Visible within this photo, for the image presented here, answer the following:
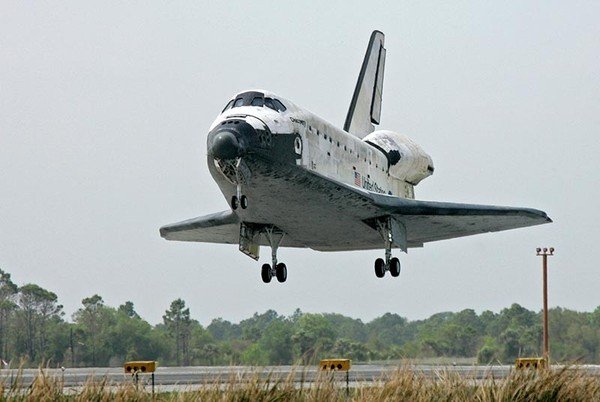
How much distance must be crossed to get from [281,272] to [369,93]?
10.2 m

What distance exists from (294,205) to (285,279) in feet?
10.1

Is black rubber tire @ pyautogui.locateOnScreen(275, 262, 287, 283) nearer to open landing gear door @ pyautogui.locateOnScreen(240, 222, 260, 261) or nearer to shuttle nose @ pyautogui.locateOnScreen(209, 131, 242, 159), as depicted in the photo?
open landing gear door @ pyautogui.locateOnScreen(240, 222, 260, 261)

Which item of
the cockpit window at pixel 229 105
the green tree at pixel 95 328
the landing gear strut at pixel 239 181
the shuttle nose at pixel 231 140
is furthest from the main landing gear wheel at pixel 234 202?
the green tree at pixel 95 328

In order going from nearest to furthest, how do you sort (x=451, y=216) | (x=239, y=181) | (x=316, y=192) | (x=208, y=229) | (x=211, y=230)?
(x=239, y=181) < (x=316, y=192) < (x=451, y=216) < (x=208, y=229) < (x=211, y=230)

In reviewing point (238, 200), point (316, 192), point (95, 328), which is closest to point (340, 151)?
point (316, 192)

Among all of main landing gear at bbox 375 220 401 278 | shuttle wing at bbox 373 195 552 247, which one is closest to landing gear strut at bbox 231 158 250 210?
shuttle wing at bbox 373 195 552 247

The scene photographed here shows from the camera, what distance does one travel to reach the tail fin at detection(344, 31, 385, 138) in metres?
32.5

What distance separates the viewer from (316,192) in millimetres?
22469

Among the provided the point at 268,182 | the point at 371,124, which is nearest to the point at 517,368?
the point at 268,182

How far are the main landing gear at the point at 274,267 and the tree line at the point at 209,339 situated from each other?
539 inches

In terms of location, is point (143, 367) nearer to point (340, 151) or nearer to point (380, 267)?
point (340, 151)

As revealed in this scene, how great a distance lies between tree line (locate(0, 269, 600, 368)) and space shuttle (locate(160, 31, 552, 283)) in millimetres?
11593

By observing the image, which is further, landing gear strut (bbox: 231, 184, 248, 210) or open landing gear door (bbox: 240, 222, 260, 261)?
open landing gear door (bbox: 240, 222, 260, 261)

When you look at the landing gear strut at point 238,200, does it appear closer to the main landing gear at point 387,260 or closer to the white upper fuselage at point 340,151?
the white upper fuselage at point 340,151
